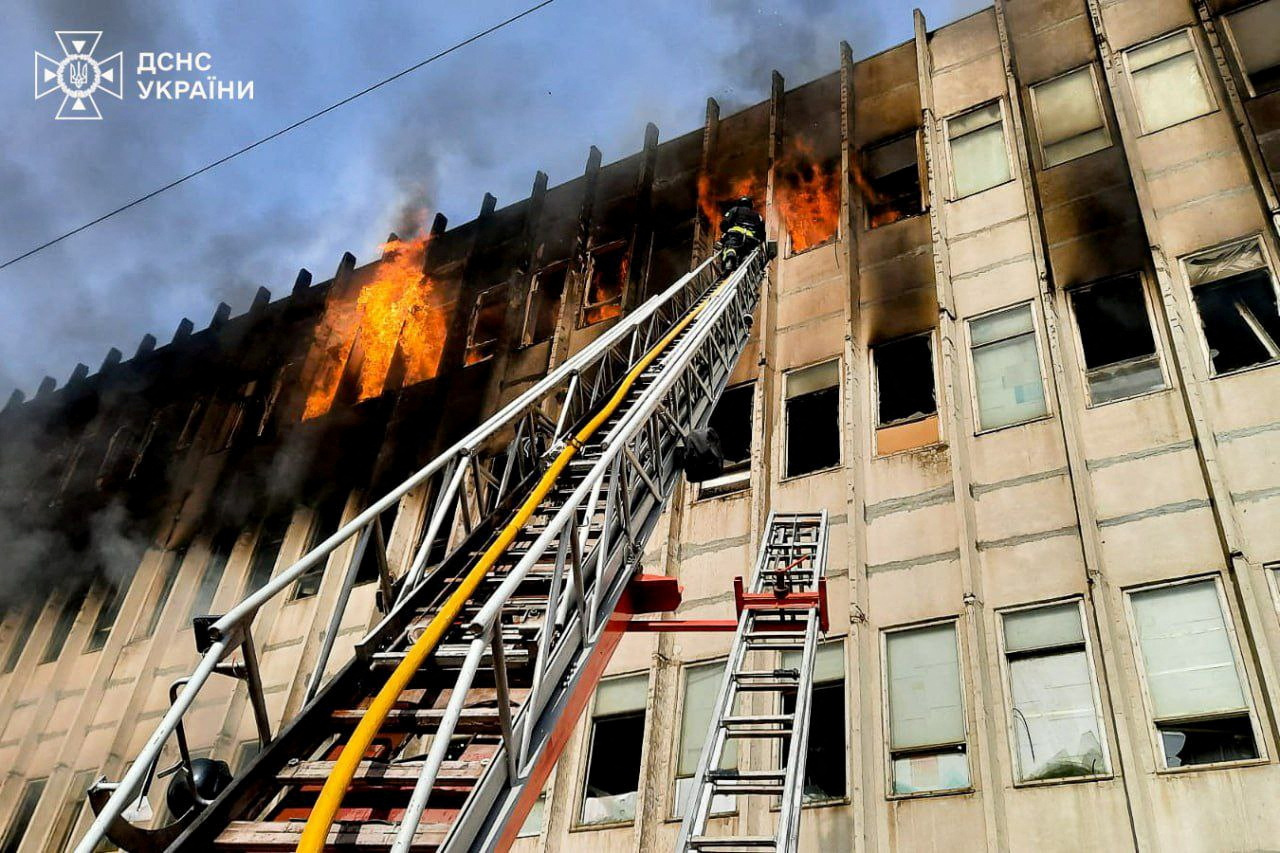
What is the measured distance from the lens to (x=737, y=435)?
43.4 ft

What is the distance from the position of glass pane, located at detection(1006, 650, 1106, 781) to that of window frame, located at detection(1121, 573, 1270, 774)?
1.48 ft

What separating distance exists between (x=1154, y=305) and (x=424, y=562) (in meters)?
9.09

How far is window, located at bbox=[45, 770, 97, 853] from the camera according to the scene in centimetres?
1433

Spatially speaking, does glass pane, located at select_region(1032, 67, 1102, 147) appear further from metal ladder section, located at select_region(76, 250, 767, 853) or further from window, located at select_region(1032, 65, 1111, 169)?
metal ladder section, located at select_region(76, 250, 767, 853)

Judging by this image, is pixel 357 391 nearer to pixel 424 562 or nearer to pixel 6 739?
pixel 6 739

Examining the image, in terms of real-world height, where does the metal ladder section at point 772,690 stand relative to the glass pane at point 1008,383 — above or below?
below

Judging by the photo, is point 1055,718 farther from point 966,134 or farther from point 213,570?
point 213,570

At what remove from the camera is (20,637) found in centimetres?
1869

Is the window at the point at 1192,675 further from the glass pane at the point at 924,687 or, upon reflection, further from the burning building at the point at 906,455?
the glass pane at the point at 924,687

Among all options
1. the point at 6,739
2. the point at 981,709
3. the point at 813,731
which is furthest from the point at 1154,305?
the point at 6,739

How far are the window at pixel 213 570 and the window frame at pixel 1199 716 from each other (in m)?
Result: 14.6

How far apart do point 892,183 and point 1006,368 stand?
14.6ft

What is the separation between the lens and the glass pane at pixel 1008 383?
10.9 metres

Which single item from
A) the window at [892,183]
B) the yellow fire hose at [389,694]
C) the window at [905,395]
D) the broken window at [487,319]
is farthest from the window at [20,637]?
the window at [892,183]
